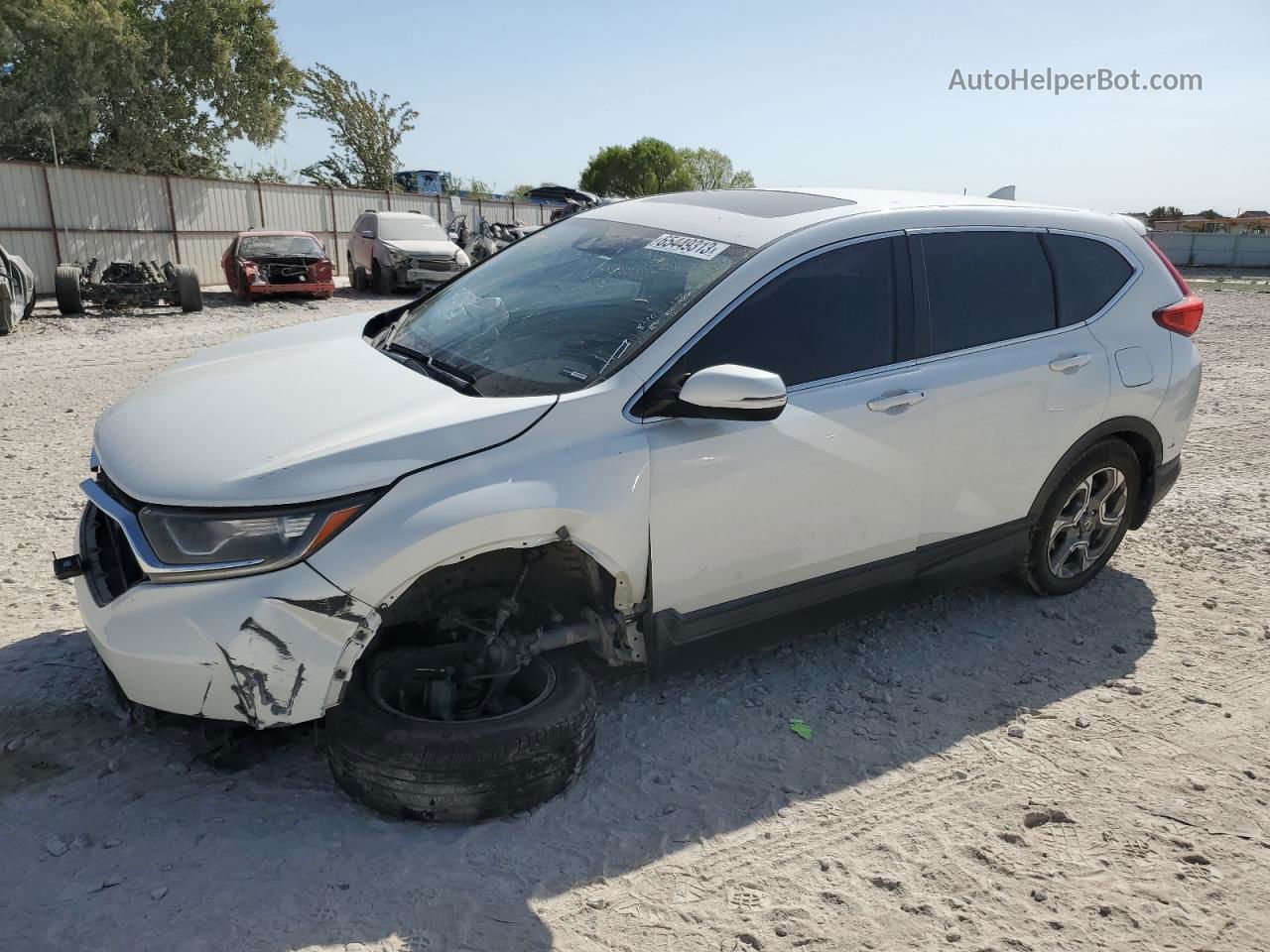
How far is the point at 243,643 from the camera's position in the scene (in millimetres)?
2457

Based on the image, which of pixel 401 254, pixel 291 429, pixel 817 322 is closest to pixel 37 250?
pixel 401 254

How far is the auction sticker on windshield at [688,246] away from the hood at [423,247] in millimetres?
17800

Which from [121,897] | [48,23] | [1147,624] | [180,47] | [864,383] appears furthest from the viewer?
[180,47]

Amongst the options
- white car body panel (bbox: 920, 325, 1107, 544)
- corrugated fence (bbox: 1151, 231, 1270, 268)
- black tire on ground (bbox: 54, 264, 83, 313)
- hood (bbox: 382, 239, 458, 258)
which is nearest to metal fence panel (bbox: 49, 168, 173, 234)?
A: black tire on ground (bbox: 54, 264, 83, 313)

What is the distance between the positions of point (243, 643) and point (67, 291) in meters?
15.5

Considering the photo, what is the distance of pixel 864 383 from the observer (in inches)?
133

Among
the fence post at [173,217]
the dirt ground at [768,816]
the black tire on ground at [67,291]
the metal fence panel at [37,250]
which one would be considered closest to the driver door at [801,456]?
the dirt ground at [768,816]

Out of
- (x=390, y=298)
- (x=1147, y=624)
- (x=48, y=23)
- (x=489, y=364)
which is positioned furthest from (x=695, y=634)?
(x=48, y=23)

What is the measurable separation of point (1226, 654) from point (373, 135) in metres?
42.4

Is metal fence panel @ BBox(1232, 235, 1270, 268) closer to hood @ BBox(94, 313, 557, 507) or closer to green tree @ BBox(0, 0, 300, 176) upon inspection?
green tree @ BBox(0, 0, 300, 176)

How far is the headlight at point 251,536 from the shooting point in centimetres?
248

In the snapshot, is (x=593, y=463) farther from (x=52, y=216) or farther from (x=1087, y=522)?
(x=52, y=216)

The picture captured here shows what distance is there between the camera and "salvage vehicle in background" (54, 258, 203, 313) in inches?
603

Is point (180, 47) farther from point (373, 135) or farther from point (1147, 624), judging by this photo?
point (1147, 624)
